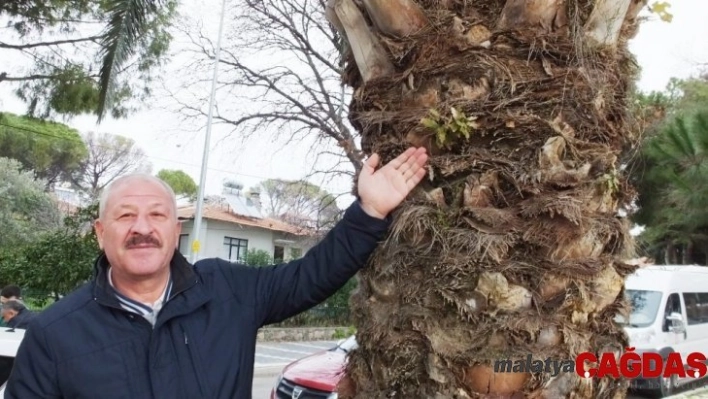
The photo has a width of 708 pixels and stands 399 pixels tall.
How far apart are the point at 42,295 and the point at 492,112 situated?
13.4 m

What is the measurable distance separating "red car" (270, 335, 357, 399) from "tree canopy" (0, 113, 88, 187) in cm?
2834

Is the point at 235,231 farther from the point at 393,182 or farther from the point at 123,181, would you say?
the point at 393,182

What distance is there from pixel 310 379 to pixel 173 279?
485 cm

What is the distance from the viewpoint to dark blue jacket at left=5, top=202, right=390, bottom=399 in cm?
181

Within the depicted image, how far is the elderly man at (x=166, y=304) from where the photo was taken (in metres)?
1.82

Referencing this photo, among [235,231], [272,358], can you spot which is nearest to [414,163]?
[272,358]

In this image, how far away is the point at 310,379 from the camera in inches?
260

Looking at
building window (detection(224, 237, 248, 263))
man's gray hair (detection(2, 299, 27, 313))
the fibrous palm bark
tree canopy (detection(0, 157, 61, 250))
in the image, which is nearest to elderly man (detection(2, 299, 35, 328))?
man's gray hair (detection(2, 299, 27, 313))

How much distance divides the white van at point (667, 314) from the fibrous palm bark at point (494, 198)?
27.2 feet

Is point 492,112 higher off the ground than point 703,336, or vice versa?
point 492,112

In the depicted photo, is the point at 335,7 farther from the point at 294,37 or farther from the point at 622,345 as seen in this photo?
the point at 294,37

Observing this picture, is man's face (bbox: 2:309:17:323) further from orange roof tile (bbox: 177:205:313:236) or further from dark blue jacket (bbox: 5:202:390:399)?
orange roof tile (bbox: 177:205:313:236)

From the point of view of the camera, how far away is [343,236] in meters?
2.10

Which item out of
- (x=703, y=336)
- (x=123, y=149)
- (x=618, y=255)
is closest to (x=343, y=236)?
(x=618, y=255)
